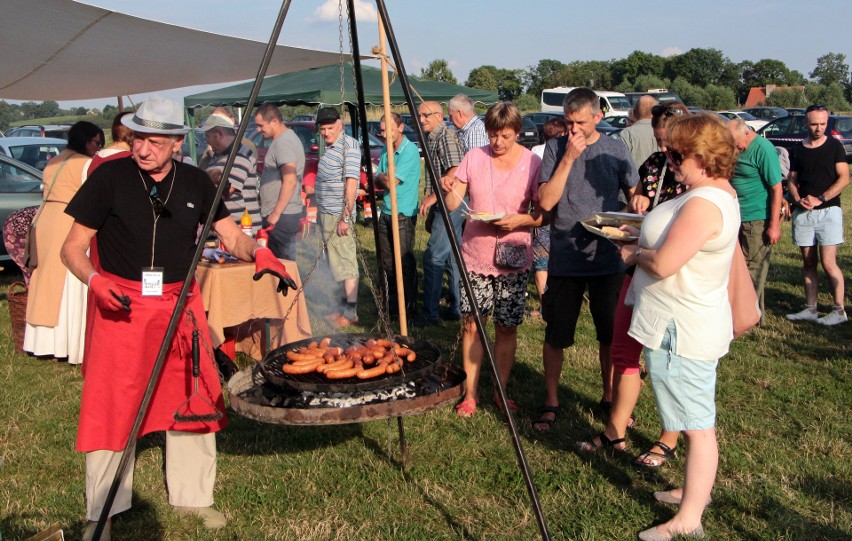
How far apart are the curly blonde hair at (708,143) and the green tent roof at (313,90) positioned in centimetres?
857

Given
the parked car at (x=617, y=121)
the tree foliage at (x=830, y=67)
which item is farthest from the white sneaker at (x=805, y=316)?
the tree foliage at (x=830, y=67)

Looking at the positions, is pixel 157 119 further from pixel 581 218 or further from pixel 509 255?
pixel 581 218

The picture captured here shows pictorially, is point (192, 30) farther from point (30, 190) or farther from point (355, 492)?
point (30, 190)

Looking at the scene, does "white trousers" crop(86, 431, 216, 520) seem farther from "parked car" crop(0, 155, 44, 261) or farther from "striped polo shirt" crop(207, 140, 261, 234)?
"parked car" crop(0, 155, 44, 261)

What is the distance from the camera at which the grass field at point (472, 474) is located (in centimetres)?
375

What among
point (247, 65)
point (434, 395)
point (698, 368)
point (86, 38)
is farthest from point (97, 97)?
point (698, 368)

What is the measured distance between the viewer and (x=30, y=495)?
4.12 meters

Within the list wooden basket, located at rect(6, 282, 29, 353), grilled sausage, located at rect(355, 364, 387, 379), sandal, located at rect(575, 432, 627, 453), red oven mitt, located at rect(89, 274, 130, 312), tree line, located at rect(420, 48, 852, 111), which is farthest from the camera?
tree line, located at rect(420, 48, 852, 111)

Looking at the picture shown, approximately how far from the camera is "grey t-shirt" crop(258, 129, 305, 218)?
23.3 feet

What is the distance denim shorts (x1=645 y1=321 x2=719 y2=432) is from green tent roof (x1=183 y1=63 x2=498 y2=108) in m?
8.74

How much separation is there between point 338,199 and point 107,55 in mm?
2301

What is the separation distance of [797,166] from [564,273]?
149 inches

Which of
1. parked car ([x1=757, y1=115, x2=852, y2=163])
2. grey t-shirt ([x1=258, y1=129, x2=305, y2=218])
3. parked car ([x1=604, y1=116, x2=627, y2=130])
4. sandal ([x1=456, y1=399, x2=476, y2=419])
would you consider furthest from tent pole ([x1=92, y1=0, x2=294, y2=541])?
parked car ([x1=604, y1=116, x2=627, y2=130])

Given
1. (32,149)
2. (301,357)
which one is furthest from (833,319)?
(32,149)
